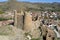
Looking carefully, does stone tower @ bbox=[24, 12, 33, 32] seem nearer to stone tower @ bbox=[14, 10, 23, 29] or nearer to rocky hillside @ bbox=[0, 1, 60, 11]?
stone tower @ bbox=[14, 10, 23, 29]

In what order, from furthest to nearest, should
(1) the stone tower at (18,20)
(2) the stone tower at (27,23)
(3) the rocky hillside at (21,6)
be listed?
(1) the stone tower at (18,20) → (2) the stone tower at (27,23) → (3) the rocky hillside at (21,6)

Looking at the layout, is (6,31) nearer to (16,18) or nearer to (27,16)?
(27,16)

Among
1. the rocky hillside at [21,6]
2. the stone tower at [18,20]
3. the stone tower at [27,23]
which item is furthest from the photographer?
the stone tower at [18,20]

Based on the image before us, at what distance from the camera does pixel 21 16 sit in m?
19.9

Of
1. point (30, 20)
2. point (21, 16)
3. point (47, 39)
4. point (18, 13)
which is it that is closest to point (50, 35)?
point (47, 39)

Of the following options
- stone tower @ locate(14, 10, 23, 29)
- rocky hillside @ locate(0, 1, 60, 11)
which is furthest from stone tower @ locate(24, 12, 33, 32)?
rocky hillside @ locate(0, 1, 60, 11)

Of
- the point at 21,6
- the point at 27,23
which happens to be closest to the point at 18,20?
the point at 27,23

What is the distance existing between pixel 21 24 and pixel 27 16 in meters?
0.83

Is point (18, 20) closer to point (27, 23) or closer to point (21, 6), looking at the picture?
point (27, 23)

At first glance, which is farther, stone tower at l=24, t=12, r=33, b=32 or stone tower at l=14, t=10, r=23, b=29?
stone tower at l=14, t=10, r=23, b=29

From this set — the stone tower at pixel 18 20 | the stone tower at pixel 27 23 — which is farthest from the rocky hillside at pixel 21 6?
the stone tower at pixel 27 23

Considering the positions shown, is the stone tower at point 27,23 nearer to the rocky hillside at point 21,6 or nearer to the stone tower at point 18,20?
the stone tower at point 18,20

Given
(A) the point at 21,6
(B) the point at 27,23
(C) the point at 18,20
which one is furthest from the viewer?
(A) the point at 21,6

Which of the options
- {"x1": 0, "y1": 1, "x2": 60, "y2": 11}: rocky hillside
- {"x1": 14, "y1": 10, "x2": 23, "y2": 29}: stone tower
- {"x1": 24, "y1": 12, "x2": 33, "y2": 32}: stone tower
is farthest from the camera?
{"x1": 14, "y1": 10, "x2": 23, "y2": 29}: stone tower
